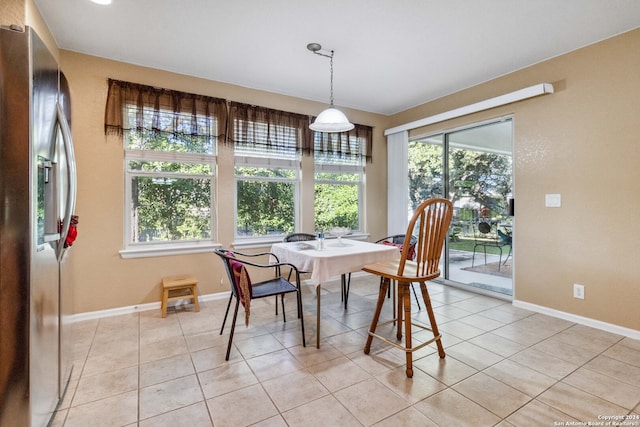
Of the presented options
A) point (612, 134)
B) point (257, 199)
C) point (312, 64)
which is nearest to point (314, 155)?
point (257, 199)

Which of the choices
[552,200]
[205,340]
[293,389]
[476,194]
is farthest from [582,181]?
[205,340]

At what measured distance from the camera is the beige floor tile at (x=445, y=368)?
6.56ft

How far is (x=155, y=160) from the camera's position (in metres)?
3.34

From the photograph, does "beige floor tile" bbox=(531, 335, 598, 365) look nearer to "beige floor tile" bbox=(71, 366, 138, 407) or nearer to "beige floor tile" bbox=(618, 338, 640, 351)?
"beige floor tile" bbox=(618, 338, 640, 351)

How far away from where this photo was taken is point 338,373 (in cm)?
206

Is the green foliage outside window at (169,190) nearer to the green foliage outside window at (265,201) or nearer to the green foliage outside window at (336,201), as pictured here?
the green foliage outside window at (265,201)

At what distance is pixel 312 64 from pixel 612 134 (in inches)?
113

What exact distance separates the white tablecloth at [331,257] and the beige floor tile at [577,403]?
4.53 ft

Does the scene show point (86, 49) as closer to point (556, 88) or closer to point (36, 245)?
point (36, 245)

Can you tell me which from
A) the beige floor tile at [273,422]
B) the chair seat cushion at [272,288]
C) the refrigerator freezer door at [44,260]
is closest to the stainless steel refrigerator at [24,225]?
the refrigerator freezer door at [44,260]

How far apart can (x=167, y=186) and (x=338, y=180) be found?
2.33m

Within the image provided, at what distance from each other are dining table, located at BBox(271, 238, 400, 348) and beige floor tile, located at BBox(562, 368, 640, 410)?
1.45m

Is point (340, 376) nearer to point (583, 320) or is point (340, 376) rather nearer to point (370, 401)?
point (370, 401)

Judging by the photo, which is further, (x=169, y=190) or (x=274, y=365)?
(x=169, y=190)
